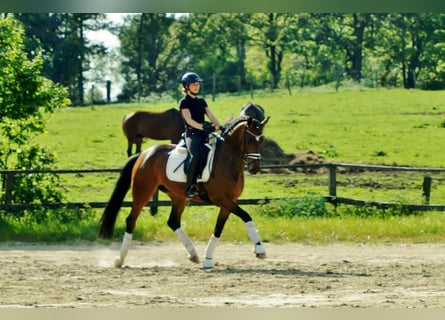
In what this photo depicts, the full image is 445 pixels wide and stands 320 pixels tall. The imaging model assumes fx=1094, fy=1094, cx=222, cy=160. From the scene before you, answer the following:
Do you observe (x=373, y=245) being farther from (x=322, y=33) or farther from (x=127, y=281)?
(x=322, y=33)

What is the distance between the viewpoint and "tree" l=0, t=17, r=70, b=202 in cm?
1281

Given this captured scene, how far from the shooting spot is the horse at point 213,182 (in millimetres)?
9672

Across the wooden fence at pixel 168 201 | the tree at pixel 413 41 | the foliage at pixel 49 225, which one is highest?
the tree at pixel 413 41

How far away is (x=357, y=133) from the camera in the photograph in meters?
17.8

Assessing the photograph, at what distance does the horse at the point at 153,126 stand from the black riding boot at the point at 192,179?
16.9 feet

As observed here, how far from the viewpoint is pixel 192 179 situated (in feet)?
32.8

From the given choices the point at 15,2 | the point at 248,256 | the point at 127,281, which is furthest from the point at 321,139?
the point at 15,2

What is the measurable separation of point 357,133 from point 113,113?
4078 millimetres

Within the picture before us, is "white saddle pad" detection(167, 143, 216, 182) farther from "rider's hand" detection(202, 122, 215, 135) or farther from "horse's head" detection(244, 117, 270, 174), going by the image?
"horse's head" detection(244, 117, 270, 174)

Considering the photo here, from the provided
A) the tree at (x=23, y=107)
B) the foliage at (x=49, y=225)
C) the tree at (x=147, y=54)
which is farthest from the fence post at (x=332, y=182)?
the tree at (x=147, y=54)

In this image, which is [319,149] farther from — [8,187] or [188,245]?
[188,245]

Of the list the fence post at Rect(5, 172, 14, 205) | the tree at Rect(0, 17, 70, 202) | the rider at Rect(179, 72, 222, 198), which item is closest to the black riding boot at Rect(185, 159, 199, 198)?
the rider at Rect(179, 72, 222, 198)

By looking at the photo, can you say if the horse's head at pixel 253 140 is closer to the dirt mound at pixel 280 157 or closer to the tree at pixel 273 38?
the dirt mound at pixel 280 157

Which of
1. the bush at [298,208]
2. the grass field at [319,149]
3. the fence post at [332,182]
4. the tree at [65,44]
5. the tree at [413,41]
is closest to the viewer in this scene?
the grass field at [319,149]
